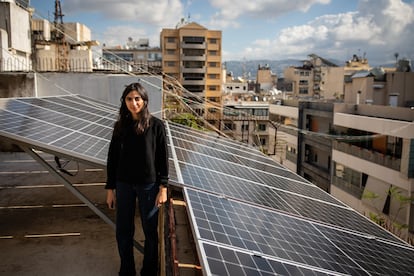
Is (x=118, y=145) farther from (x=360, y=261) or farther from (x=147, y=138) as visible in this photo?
(x=360, y=261)

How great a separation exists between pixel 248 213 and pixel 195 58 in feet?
190

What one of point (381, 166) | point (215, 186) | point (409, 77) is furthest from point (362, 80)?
point (215, 186)

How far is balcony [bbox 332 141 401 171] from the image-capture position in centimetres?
2177

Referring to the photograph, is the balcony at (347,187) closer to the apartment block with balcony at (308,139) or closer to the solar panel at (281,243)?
the apartment block with balcony at (308,139)

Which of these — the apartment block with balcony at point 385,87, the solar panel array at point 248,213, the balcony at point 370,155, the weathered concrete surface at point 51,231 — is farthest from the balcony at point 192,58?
the solar panel array at point 248,213

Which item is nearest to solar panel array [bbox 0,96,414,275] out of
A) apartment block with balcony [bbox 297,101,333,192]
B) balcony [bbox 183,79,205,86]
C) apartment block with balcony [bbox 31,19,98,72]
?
apartment block with balcony [bbox 31,19,98,72]

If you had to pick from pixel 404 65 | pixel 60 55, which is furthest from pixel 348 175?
pixel 60 55

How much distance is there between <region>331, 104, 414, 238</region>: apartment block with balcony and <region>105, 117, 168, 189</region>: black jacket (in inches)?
664

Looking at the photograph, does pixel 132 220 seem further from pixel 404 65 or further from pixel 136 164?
pixel 404 65

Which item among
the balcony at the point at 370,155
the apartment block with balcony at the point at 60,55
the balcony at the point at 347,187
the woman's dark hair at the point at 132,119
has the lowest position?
the balcony at the point at 347,187

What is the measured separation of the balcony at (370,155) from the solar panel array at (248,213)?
57.0 ft

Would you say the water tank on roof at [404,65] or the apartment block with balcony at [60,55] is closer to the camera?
the apartment block with balcony at [60,55]

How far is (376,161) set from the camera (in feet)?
76.4

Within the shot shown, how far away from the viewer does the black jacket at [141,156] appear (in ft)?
12.6
